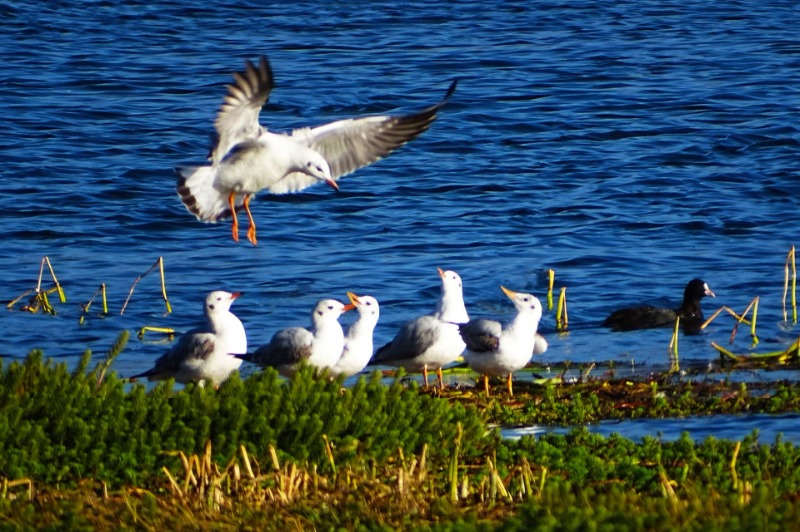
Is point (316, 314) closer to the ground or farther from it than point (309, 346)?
farther from it

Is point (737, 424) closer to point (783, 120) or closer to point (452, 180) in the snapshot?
→ point (452, 180)

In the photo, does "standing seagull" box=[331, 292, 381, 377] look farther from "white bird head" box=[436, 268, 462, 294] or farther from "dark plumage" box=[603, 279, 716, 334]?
"dark plumage" box=[603, 279, 716, 334]

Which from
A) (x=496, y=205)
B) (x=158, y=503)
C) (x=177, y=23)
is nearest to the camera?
(x=158, y=503)

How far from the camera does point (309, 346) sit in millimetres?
10734

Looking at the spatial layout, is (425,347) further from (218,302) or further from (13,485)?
(13,485)

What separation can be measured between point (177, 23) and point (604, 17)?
9789 mm

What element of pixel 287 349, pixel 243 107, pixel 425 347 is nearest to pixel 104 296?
pixel 243 107

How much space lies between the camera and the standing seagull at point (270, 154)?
12.6m

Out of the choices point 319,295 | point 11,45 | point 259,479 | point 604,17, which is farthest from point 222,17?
point 259,479

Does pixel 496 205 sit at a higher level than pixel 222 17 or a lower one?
lower

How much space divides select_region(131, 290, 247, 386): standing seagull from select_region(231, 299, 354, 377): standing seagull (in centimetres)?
15

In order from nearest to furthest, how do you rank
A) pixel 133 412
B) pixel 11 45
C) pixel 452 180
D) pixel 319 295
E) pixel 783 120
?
pixel 133 412 → pixel 319 295 → pixel 452 180 → pixel 783 120 → pixel 11 45

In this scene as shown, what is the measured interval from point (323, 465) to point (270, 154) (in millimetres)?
5194

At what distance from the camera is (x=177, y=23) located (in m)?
33.4
